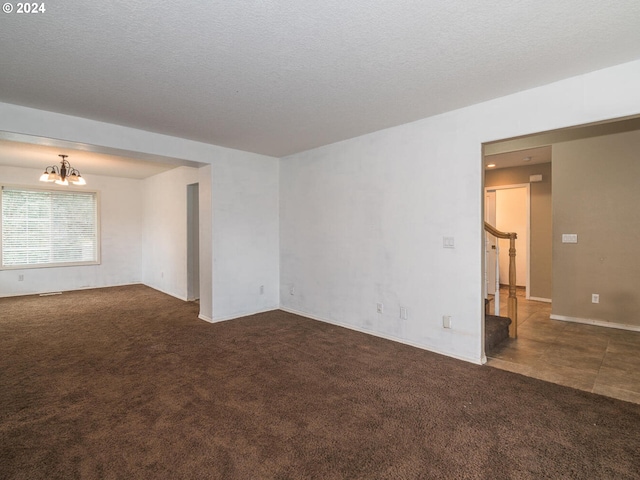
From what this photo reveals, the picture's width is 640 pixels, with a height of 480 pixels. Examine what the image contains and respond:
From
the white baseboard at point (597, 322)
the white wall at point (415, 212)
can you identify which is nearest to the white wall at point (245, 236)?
the white wall at point (415, 212)

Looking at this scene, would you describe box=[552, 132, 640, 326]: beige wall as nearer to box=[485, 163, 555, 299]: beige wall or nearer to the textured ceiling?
box=[485, 163, 555, 299]: beige wall

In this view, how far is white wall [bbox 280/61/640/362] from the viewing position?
275cm

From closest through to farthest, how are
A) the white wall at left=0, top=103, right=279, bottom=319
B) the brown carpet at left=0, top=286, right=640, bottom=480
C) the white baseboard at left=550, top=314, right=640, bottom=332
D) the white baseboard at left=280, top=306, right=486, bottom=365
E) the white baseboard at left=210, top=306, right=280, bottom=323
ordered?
the brown carpet at left=0, top=286, right=640, bottom=480
the white baseboard at left=280, top=306, right=486, bottom=365
the white wall at left=0, top=103, right=279, bottom=319
the white baseboard at left=550, top=314, right=640, bottom=332
the white baseboard at left=210, top=306, right=280, bottom=323

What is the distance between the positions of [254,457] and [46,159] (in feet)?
21.6

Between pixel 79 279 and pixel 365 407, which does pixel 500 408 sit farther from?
pixel 79 279

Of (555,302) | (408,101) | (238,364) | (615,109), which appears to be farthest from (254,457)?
(555,302)

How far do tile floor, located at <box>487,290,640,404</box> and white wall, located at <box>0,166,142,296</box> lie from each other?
8.01m

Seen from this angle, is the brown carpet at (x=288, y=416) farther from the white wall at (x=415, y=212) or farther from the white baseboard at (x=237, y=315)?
the white baseboard at (x=237, y=315)

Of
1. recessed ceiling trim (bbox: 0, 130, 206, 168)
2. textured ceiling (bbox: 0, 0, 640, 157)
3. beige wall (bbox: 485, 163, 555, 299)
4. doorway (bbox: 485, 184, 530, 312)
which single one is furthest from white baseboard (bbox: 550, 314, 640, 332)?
recessed ceiling trim (bbox: 0, 130, 206, 168)

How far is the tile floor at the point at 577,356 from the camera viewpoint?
276 centimetres

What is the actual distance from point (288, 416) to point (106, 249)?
7.20m

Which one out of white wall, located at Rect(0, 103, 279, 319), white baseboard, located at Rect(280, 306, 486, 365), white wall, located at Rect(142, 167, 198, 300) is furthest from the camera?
white wall, located at Rect(142, 167, 198, 300)

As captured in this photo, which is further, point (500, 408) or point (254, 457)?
point (500, 408)

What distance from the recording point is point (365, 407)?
241 centimetres
